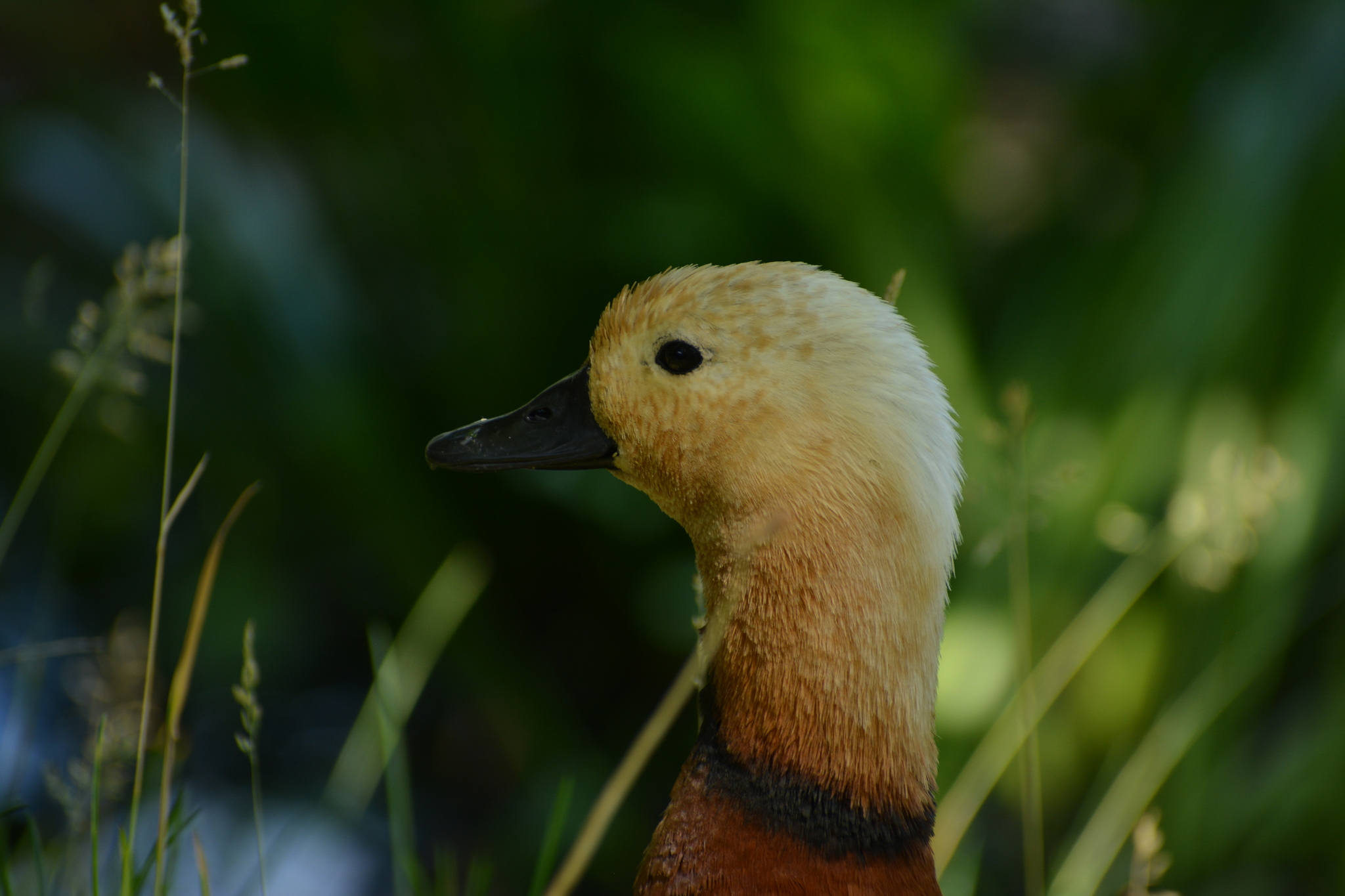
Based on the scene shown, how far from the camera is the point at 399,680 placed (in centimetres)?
110

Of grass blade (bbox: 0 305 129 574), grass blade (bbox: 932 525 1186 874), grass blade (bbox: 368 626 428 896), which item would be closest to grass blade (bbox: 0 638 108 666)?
grass blade (bbox: 0 305 129 574)

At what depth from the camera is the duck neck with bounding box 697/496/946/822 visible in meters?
0.71

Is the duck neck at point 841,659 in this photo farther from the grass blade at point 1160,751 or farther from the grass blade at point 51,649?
the grass blade at point 51,649

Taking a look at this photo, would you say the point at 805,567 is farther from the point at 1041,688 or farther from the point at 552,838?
the point at 1041,688

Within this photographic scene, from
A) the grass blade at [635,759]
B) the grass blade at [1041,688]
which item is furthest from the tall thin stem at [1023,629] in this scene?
the grass blade at [635,759]

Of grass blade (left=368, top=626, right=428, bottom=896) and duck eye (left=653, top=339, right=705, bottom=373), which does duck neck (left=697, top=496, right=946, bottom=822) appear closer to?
duck eye (left=653, top=339, right=705, bottom=373)

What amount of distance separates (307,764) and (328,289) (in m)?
0.86

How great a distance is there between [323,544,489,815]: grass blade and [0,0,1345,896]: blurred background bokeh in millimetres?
233

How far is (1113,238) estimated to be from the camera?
6.16 feet

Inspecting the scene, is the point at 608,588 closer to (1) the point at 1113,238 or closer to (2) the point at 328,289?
(2) the point at 328,289

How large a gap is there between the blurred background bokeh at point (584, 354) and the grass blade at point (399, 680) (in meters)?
0.23

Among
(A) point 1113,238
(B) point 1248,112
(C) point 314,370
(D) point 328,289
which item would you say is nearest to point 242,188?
(D) point 328,289

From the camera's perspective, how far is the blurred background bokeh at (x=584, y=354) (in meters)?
1.62

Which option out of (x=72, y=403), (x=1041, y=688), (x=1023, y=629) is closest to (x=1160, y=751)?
(x=1041, y=688)
